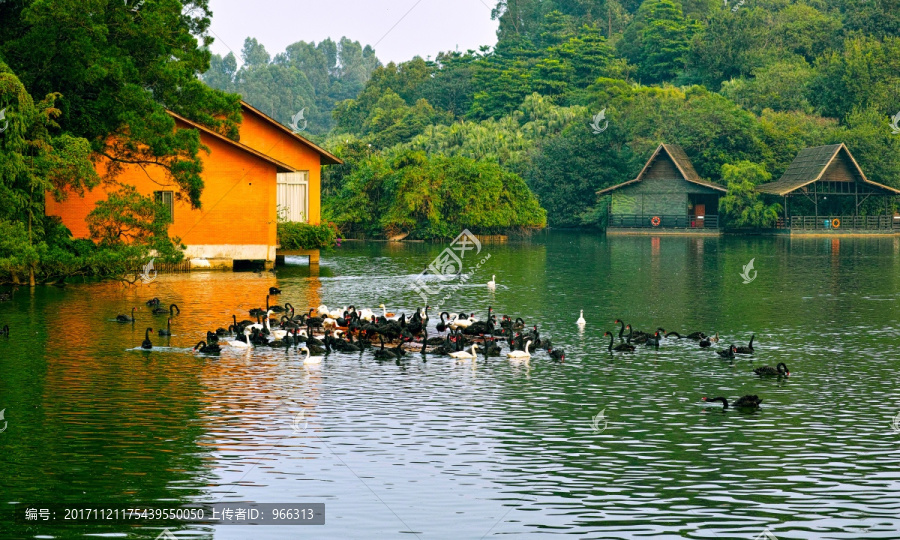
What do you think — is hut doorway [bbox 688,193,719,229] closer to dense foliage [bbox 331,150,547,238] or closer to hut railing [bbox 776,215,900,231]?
hut railing [bbox 776,215,900,231]

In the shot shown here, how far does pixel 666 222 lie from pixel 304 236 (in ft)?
189

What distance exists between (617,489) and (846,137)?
97529 mm

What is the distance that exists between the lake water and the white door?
2354 centimetres

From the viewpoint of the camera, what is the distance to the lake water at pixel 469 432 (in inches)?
551

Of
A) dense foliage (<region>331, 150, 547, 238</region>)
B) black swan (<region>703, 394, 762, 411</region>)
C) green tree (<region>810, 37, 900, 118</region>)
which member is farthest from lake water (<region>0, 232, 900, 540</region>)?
green tree (<region>810, 37, 900, 118</region>)

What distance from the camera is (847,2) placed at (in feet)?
468

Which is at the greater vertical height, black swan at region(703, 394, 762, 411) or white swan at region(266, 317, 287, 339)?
white swan at region(266, 317, 287, 339)

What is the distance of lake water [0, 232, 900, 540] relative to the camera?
14.0 m

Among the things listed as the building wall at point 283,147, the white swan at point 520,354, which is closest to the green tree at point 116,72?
the building wall at point 283,147

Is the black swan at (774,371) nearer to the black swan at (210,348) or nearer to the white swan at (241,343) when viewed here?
the white swan at (241,343)

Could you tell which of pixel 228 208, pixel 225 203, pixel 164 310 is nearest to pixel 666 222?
pixel 228 208

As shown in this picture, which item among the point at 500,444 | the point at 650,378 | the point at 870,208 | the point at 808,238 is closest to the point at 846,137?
the point at 870,208

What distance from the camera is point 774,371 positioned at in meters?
24.0

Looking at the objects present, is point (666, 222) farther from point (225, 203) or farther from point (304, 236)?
point (225, 203)
